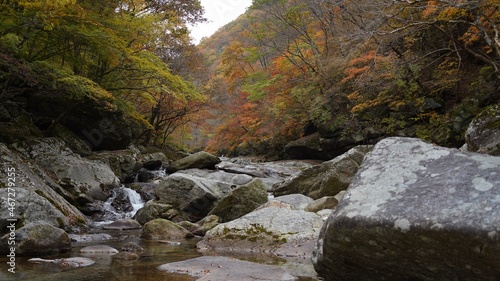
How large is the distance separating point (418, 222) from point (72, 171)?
11.0 m

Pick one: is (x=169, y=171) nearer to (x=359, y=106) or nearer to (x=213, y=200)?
(x=213, y=200)

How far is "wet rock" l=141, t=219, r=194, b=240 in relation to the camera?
744 cm

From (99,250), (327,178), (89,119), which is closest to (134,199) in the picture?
(89,119)

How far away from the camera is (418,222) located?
2.56 m

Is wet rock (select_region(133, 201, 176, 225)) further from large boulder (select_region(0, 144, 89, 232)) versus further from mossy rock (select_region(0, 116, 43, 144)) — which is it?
mossy rock (select_region(0, 116, 43, 144))

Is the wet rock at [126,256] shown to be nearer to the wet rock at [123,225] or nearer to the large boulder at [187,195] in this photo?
the wet rock at [123,225]

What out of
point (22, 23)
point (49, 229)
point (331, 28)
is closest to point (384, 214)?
point (49, 229)

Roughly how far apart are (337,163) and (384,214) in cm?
734

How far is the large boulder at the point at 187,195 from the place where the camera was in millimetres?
9859

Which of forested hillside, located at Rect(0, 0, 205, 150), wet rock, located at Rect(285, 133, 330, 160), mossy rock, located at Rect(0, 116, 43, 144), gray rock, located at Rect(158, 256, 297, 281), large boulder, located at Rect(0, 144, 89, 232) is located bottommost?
wet rock, located at Rect(285, 133, 330, 160)

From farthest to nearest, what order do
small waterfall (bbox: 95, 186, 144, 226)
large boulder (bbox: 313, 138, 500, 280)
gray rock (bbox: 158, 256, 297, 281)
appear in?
small waterfall (bbox: 95, 186, 144, 226), gray rock (bbox: 158, 256, 297, 281), large boulder (bbox: 313, 138, 500, 280)

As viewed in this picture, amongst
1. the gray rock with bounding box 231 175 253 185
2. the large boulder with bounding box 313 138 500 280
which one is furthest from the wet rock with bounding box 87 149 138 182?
the large boulder with bounding box 313 138 500 280

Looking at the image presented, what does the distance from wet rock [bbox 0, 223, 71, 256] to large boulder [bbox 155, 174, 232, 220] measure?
4026mm

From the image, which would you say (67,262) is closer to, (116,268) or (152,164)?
(116,268)
